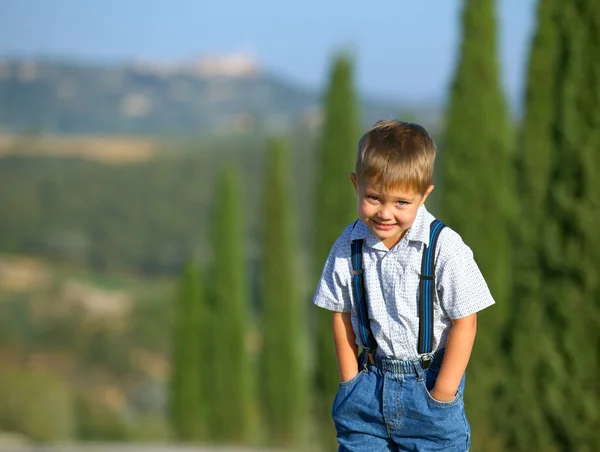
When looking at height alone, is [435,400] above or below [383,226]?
below

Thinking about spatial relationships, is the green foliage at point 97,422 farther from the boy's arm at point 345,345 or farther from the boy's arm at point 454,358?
the boy's arm at point 454,358

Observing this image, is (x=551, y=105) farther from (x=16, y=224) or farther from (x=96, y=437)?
(x=16, y=224)

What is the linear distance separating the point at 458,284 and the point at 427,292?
0.30 feet

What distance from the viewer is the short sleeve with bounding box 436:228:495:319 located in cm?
252

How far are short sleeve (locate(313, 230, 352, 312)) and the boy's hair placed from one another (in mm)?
272

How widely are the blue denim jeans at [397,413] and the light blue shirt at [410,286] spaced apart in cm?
7

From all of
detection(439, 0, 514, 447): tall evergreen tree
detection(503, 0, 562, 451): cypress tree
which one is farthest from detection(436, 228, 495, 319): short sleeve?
detection(439, 0, 514, 447): tall evergreen tree

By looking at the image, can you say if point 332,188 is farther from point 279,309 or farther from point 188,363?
point 188,363

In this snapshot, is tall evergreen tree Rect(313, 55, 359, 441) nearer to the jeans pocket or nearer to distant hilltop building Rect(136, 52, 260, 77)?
the jeans pocket

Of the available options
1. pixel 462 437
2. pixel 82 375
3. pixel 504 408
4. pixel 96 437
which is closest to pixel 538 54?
pixel 504 408

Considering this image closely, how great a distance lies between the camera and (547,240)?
9242 mm

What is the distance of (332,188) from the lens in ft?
49.2

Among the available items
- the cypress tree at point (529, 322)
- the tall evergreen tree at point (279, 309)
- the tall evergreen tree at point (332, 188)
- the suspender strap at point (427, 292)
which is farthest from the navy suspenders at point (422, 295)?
the tall evergreen tree at point (279, 309)

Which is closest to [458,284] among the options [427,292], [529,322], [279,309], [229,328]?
[427,292]
